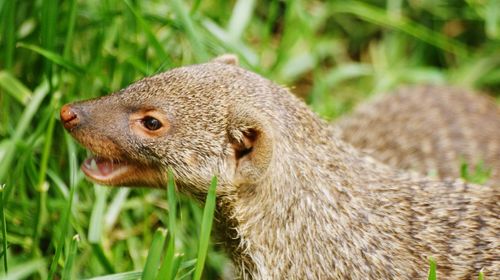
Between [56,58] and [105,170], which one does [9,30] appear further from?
[105,170]

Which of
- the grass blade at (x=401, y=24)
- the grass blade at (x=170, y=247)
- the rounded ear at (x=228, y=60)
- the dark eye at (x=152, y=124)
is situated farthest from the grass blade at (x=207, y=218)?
the grass blade at (x=401, y=24)

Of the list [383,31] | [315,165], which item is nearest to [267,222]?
[315,165]

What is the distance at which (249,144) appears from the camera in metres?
3.02

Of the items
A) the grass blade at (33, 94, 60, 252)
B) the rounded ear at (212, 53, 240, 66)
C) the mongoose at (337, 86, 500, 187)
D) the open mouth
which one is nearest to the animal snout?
the open mouth

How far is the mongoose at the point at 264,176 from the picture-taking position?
305cm

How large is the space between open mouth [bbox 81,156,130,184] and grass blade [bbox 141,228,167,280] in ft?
1.40

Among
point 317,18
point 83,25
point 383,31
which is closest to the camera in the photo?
point 83,25

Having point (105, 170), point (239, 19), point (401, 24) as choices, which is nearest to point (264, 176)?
point (105, 170)

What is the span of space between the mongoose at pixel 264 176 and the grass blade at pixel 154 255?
394 mm

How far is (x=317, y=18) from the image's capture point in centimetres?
521

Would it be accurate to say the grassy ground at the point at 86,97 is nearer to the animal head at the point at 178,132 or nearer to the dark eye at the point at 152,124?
the animal head at the point at 178,132

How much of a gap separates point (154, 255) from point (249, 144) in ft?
1.74

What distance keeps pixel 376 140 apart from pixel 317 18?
3.66 ft

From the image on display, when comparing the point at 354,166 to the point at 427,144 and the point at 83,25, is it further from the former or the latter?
the point at 83,25
